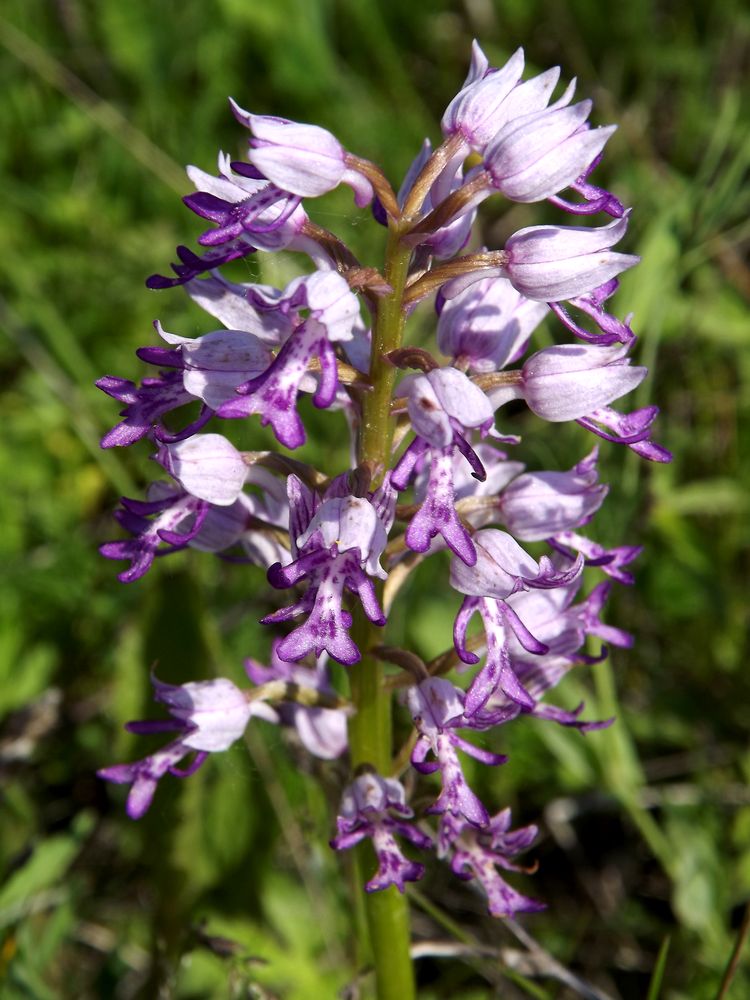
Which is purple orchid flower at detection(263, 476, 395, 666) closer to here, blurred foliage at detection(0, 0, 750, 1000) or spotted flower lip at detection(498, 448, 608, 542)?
spotted flower lip at detection(498, 448, 608, 542)

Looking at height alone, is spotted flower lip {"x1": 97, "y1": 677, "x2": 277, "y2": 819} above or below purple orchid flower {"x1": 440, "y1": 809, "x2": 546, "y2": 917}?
above

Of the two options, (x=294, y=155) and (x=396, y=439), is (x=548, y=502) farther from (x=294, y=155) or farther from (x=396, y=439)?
(x=294, y=155)

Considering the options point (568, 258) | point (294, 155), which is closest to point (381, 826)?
point (568, 258)

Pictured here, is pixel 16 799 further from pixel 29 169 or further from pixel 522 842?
pixel 29 169

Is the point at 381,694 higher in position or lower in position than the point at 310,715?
higher

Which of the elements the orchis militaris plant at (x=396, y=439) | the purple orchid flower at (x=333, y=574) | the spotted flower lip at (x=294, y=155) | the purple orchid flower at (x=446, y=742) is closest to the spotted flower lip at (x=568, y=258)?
the orchis militaris plant at (x=396, y=439)

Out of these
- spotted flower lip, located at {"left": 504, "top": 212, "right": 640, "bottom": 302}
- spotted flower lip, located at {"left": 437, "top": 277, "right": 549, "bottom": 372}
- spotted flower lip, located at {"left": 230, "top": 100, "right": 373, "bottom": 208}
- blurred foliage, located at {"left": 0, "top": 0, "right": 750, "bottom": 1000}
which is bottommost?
blurred foliage, located at {"left": 0, "top": 0, "right": 750, "bottom": 1000}

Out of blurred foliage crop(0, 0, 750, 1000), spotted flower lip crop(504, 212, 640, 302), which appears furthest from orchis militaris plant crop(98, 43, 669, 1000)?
blurred foliage crop(0, 0, 750, 1000)
